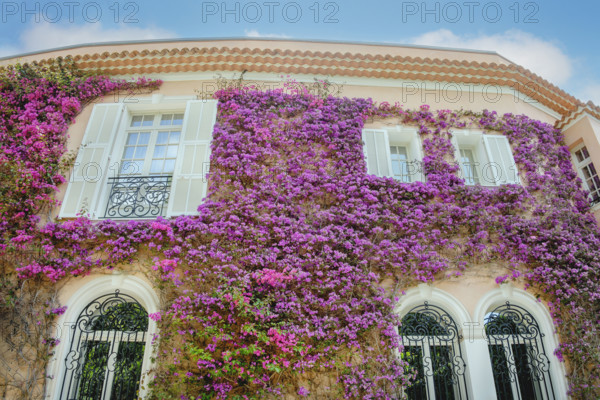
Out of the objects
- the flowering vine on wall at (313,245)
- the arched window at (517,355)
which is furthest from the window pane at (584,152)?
the arched window at (517,355)

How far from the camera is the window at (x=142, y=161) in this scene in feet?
22.9

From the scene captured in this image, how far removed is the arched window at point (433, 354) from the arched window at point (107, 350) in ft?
13.1

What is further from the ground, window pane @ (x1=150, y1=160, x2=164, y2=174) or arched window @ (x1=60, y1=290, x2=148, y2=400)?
window pane @ (x1=150, y1=160, x2=164, y2=174)

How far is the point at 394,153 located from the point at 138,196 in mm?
4892

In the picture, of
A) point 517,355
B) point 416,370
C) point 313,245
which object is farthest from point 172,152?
point 517,355

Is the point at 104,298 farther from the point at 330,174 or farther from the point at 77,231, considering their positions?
the point at 330,174

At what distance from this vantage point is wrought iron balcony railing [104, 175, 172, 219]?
6945 millimetres

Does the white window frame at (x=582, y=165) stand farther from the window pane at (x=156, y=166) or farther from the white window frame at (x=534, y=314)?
the window pane at (x=156, y=166)

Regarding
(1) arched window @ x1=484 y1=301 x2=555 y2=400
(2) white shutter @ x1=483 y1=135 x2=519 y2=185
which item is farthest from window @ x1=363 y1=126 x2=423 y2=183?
(1) arched window @ x1=484 y1=301 x2=555 y2=400

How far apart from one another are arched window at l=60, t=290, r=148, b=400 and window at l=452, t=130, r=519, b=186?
20.6ft

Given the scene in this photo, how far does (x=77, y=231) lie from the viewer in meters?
6.57

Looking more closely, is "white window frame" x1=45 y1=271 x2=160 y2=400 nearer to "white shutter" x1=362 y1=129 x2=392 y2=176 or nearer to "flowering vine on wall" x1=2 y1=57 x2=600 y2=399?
"flowering vine on wall" x1=2 y1=57 x2=600 y2=399

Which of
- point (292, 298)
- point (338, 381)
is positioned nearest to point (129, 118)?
point (292, 298)

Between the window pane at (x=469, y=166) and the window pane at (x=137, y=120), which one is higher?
the window pane at (x=137, y=120)
